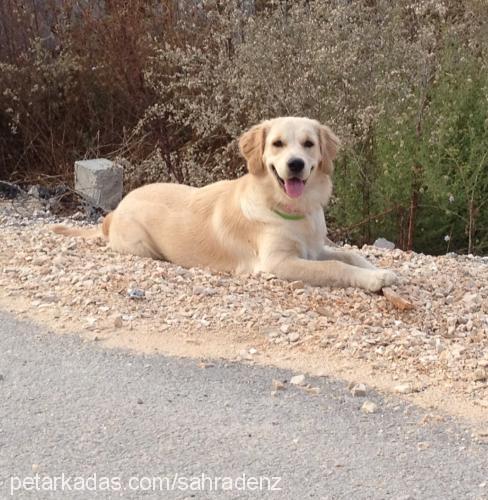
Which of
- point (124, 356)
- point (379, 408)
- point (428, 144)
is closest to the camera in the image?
point (379, 408)

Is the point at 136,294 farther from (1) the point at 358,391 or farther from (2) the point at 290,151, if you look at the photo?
(1) the point at 358,391

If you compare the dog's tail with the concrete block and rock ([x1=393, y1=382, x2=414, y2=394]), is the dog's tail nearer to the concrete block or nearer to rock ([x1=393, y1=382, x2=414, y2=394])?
the concrete block

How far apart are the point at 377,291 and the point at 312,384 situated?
133 centimetres

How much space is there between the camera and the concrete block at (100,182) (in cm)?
841

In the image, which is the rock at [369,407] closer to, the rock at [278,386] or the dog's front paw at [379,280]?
the rock at [278,386]

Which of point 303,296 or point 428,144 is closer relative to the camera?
point 303,296

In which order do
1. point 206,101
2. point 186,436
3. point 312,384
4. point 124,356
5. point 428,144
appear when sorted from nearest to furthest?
1. point 186,436
2. point 312,384
3. point 124,356
4. point 428,144
5. point 206,101

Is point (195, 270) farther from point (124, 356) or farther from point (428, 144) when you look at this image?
point (428, 144)

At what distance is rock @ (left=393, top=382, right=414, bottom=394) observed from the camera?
413cm

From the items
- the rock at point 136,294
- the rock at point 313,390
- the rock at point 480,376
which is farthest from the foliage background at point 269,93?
the rock at point 313,390

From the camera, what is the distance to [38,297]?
546 centimetres

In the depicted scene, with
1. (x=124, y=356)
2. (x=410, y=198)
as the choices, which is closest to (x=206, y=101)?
(x=410, y=198)

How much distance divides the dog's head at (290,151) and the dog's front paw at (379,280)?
72 centimetres

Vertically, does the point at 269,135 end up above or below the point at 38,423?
above
